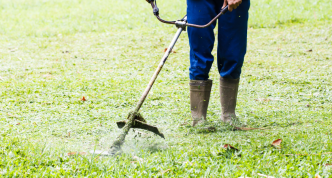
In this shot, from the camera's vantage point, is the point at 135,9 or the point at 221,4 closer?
the point at 221,4

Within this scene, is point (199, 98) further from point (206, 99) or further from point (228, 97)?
point (228, 97)

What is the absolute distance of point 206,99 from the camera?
2801 mm

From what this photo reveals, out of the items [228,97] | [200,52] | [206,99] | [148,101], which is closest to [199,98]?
[206,99]

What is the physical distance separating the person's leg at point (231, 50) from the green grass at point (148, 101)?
194mm

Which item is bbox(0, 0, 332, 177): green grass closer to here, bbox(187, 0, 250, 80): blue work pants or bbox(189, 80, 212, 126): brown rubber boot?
bbox(189, 80, 212, 126): brown rubber boot

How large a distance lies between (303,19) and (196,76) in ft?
19.7

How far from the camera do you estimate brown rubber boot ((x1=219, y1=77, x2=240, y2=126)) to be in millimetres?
2846

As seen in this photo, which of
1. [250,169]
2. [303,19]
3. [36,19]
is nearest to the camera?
[250,169]

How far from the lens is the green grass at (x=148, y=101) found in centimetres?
202

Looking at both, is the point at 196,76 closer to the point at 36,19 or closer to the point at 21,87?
the point at 21,87

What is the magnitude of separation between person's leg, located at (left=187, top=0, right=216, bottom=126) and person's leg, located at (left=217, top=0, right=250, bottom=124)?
96 millimetres

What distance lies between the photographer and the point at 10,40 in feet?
21.9

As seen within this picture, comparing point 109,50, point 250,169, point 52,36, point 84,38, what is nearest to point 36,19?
point 52,36

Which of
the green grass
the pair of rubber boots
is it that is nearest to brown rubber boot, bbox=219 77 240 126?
the pair of rubber boots
